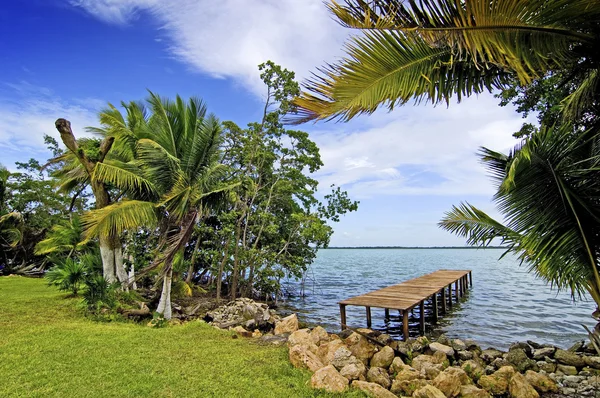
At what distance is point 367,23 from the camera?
1955 mm

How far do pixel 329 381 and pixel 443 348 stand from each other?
13.3ft

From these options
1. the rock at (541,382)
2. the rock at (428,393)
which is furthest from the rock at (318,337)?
the rock at (541,382)

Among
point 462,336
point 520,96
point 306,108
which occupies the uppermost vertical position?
point 520,96

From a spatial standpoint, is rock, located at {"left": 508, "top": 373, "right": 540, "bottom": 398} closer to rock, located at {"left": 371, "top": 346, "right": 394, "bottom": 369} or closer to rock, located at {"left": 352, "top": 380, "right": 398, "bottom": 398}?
rock, located at {"left": 371, "top": 346, "right": 394, "bottom": 369}

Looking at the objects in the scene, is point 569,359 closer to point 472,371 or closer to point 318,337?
point 472,371

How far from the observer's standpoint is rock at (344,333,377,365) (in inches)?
279

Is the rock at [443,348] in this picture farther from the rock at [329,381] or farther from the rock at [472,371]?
the rock at [329,381]

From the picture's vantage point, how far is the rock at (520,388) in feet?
18.7

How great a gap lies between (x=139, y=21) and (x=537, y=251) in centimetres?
954

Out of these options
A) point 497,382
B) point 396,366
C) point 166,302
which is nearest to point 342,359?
point 396,366

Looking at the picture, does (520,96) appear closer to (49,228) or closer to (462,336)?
(462,336)

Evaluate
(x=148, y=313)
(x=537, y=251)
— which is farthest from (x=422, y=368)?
(x=148, y=313)

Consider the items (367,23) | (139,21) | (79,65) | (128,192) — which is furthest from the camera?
(128,192)

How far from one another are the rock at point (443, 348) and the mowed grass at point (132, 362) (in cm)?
352
